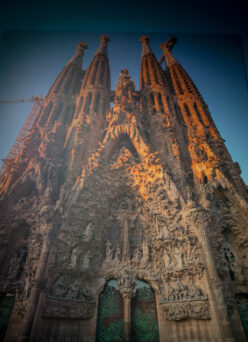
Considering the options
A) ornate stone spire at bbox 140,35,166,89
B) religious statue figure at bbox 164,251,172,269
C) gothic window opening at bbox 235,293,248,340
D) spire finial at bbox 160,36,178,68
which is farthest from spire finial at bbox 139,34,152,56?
gothic window opening at bbox 235,293,248,340

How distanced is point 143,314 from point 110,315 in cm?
128

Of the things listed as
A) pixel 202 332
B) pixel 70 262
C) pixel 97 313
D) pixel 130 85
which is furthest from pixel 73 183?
pixel 130 85

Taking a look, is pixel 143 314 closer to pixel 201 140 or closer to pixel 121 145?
pixel 121 145

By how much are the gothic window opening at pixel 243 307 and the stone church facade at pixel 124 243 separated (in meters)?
0.03

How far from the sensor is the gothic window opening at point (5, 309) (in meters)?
7.72

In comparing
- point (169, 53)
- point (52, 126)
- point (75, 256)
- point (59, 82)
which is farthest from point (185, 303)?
point (169, 53)

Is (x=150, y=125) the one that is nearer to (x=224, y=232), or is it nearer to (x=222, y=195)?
(x=222, y=195)

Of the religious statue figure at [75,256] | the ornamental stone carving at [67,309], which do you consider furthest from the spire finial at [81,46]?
the ornamental stone carving at [67,309]

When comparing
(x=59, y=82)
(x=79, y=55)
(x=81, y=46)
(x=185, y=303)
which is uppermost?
(x=81, y=46)

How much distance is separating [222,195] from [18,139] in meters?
18.2

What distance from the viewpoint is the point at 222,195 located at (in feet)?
32.5

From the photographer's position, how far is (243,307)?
7.50 metres

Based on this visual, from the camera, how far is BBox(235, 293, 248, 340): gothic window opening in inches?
286

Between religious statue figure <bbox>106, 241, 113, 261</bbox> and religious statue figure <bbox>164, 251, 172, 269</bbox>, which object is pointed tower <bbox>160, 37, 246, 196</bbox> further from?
religious statue figure <bbox>106, 241, 113, 261</bbox>
